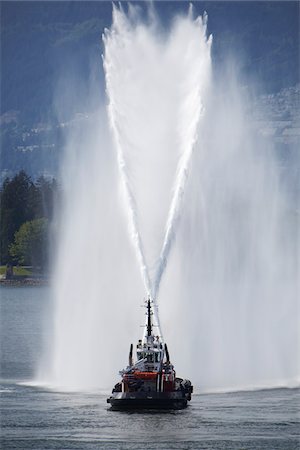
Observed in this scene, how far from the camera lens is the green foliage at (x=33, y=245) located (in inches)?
5719

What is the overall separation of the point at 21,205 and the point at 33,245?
609 inches

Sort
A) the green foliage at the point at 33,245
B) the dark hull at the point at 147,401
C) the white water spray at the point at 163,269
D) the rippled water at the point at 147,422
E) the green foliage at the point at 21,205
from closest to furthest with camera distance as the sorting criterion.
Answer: the rippled water at the point at 147,422
the dark hull at the point at 147,401
the white water spray at the point at 163,269
the green foliage at the point at 33,245
the green foliage at the point at 21,205

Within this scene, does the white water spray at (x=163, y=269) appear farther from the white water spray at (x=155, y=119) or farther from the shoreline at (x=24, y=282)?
the shoreline at (x=24, y=282)

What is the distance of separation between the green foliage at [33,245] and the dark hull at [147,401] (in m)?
103

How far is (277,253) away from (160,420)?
3938cm

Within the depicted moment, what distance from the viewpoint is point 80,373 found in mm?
50250

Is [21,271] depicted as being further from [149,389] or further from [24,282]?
[149,389]

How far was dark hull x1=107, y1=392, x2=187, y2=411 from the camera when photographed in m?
42.4

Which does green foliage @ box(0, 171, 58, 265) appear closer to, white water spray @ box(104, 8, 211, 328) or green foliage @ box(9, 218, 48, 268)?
green foliage @ box(9, 218, 48, 268)

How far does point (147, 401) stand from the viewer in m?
42.5

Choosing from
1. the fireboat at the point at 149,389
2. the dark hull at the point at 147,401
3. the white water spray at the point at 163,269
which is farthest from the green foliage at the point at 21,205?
the dark hull at the point at 147,401

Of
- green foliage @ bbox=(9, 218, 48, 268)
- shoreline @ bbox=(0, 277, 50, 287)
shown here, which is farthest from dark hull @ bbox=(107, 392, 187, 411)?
green foliage @ bbox=(9, 218, 48, 268)

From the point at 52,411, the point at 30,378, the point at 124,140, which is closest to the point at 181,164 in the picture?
the point at 124,140

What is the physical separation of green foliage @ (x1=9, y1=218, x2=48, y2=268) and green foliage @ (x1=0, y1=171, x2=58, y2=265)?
3143 mm
